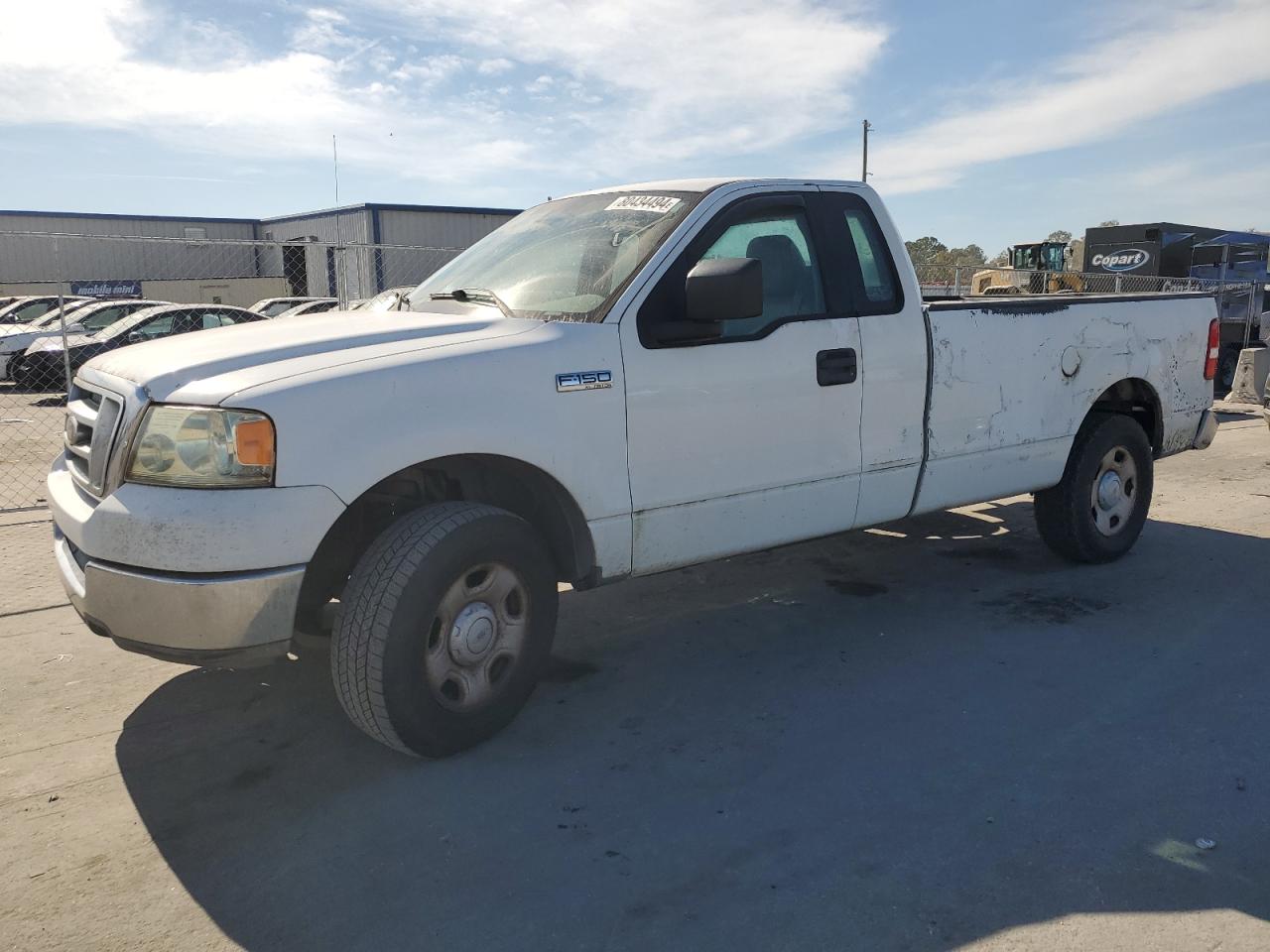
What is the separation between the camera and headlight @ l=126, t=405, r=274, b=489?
2.99 m

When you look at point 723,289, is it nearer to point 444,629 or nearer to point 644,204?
point 644,204

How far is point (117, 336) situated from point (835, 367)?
14.8 meters

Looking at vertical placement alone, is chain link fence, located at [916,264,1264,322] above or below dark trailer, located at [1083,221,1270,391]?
below

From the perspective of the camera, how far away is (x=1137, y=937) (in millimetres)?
2555

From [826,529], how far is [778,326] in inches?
37.0

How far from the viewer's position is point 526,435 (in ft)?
11.5

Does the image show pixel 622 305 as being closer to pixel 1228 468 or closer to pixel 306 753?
pixel 306 753

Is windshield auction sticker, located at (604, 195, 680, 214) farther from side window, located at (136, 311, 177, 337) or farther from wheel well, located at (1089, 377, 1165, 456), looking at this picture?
side window, located at (136, 311, 177, 337)

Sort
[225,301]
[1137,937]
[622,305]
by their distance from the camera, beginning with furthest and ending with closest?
[225,301] < [622,305] < [1137,937]

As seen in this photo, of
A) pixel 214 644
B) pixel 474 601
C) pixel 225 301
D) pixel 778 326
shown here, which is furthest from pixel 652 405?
pixel 225 301

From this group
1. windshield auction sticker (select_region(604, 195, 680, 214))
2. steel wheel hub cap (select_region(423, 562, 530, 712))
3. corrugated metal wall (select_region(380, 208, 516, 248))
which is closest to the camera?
steel wheel hub cap (select_region(423, 562, 530, 712))

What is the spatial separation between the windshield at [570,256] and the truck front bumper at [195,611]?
4.82 ft

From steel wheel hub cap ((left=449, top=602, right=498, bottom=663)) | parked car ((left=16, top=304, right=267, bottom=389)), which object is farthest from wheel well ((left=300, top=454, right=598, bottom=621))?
parked car ((left=16, top=304, right=267, bottom=389))

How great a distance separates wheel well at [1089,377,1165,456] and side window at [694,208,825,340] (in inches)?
86.8
